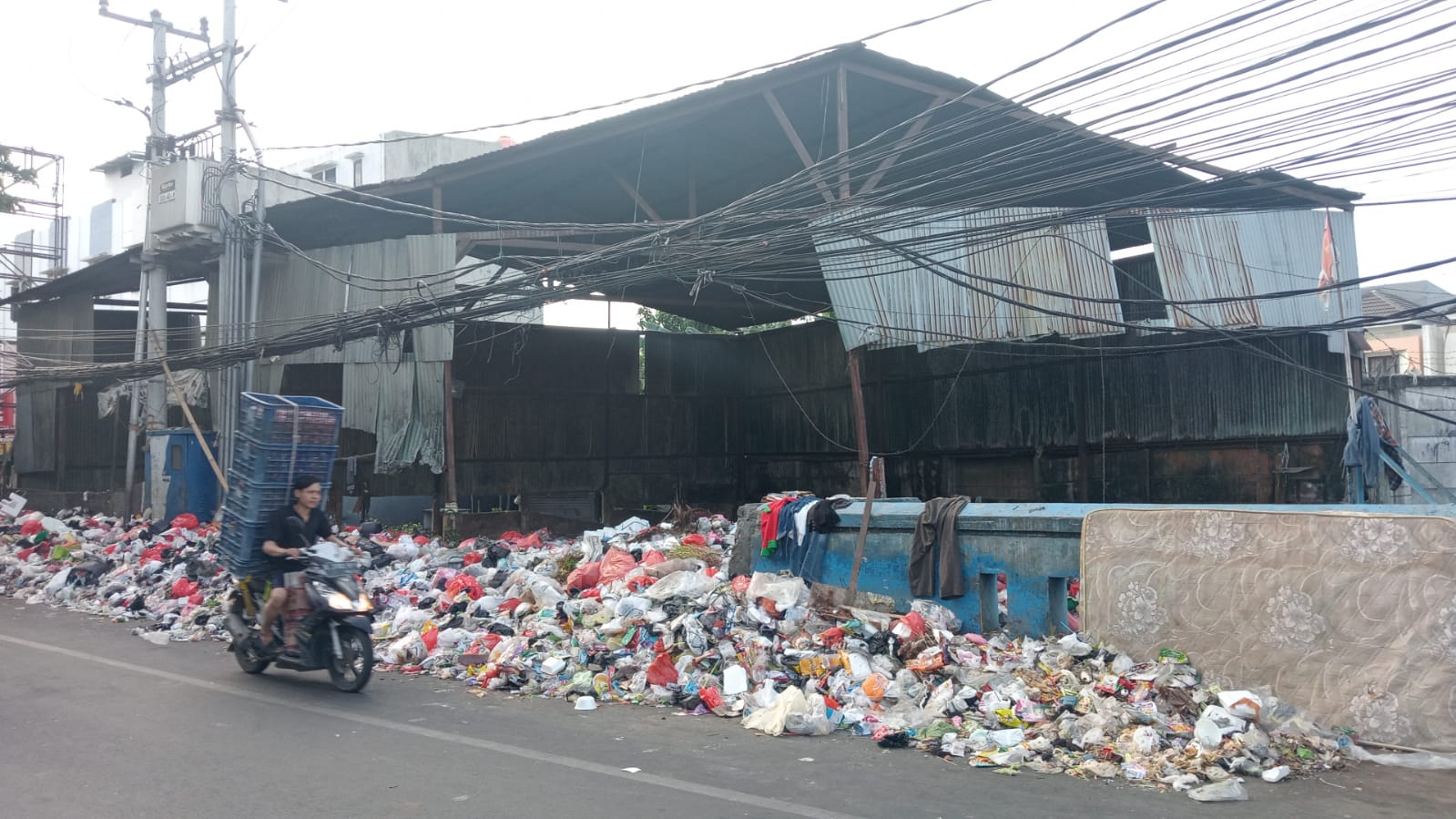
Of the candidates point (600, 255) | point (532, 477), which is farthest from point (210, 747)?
point (532, 477)

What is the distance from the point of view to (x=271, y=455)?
9.74 metres

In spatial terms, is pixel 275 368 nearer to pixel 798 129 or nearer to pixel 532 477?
pixel 532 477

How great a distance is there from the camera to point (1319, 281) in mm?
14773

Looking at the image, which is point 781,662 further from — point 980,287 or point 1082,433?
point 1082,433

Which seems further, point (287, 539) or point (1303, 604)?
point (287, 539)

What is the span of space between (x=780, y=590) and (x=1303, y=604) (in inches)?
174

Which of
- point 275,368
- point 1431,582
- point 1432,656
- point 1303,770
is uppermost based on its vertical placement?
point 275,368

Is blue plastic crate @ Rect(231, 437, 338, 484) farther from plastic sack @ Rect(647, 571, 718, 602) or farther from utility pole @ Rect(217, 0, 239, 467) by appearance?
utility pole @ Rect(217, 0, 239, 467)

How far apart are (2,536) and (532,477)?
9.52 m

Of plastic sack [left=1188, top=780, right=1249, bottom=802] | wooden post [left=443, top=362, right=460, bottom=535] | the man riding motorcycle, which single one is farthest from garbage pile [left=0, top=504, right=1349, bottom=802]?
wooden post [left=443, top=362, right=460, bottom=535]

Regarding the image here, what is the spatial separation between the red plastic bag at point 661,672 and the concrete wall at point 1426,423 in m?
13.2

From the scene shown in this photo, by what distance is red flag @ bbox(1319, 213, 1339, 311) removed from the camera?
14795mm

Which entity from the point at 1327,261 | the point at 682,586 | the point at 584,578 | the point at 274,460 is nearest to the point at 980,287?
the point at 1327,261

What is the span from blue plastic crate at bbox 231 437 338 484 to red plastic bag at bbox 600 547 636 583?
3.13 m
